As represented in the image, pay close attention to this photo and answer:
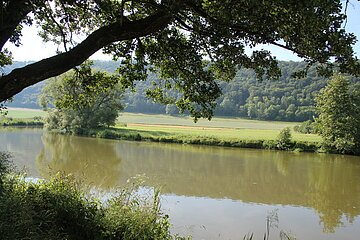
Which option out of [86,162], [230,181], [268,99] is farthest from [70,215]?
[268,99]

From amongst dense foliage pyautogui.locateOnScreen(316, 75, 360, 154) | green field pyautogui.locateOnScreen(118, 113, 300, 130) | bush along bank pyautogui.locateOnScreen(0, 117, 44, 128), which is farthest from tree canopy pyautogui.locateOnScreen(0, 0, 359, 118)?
bush along bank pyautogui.locateOnScreen(0, 117, 44, 128)

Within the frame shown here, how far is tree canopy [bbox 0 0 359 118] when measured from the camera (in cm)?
366

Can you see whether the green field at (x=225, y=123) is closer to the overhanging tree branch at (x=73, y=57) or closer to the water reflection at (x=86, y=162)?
the water reflection at (x=86, y=162)

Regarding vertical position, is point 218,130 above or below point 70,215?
below

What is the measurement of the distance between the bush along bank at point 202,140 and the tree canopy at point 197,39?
25.3 meters

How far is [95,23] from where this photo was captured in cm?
619

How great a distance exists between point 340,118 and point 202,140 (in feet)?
38.8

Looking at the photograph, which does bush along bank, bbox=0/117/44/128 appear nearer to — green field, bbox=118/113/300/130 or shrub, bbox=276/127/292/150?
green field, bbox=118/113/300/130

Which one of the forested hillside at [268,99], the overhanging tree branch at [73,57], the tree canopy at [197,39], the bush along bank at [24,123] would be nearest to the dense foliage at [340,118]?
the forested hillside at [268,99]

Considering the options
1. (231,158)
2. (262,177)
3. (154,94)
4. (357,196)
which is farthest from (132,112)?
(154,94)

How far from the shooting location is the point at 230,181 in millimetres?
16688

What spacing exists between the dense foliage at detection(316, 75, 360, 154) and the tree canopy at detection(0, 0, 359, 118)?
81.7ft

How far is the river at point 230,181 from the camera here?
10086 millimetres

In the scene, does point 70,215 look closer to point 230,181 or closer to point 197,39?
point 197,39
